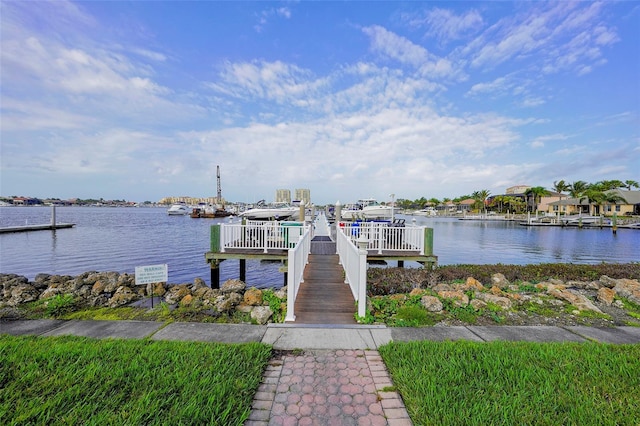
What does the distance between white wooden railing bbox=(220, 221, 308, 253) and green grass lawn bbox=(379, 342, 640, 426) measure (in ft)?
26.4

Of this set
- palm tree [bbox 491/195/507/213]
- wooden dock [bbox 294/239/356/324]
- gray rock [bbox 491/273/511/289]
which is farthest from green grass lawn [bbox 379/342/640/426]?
palm tree [bbox 491/195/507/213]

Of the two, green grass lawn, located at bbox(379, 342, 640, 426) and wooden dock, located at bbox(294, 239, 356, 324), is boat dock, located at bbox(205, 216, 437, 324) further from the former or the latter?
green grass lawn, located at bbox(379, 342, 640, 426)

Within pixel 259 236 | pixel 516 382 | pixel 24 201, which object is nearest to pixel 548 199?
pixel 259 236

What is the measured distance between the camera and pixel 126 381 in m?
3.10

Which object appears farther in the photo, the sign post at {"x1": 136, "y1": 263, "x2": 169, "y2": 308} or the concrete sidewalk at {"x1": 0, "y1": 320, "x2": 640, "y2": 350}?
the sign post at {"x1": 136, "y1": 263, "x2": 169, "y2": 308}

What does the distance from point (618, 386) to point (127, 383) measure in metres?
5.21

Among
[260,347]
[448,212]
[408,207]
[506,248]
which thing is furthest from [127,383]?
[408,207]

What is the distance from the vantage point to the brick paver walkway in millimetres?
2701

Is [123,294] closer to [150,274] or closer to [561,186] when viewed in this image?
[150,274]

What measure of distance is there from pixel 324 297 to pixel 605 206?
97.0m

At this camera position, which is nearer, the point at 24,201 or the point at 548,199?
the point at 548,199

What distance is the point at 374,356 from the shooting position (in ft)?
12.8

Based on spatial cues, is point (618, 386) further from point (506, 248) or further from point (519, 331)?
point (506, 248)

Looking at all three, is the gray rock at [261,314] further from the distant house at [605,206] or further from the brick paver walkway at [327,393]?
the distant house at [605,206]
